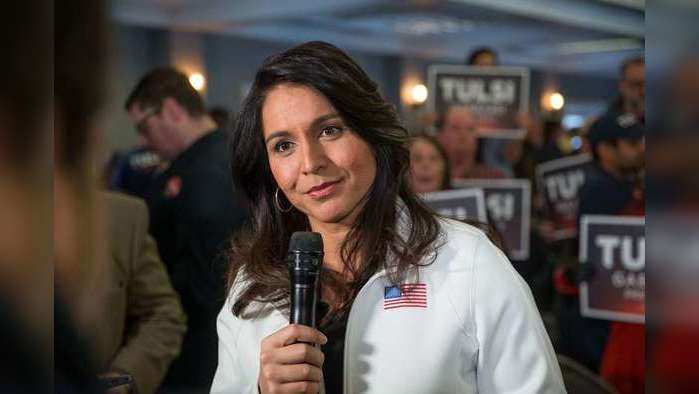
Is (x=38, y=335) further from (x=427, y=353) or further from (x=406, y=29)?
(x=406, y=29)

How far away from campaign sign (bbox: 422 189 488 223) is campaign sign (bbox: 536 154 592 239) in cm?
69

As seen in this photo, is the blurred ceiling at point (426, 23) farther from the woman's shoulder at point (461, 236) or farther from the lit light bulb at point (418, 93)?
the woman's shoulder at point (461, 236)

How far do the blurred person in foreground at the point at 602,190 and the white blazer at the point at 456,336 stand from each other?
184cm

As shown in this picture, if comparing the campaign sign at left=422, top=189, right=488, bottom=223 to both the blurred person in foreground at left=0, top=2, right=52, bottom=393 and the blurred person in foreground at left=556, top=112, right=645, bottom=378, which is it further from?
the blurred person in foreground at left=0, top=2, right=52, bottom=393

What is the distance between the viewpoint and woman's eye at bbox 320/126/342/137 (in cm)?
120

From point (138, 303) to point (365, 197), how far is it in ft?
2.87

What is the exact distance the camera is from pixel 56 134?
48 cm

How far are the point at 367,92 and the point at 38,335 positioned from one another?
819 mm

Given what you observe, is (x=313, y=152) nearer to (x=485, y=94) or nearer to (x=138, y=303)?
(x=138, y=303)

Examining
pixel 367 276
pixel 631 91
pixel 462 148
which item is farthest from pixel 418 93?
pixel 367 276

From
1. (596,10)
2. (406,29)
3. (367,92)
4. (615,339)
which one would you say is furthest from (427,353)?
(406,29)

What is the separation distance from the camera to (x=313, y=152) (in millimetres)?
1184

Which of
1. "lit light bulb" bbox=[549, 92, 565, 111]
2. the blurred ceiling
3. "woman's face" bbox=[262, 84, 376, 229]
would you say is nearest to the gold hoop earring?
"woman's face" bbox=[262, 84, 376, 229]

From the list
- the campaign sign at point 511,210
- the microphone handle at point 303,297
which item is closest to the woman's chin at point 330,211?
the microphone handle at point 303,297
